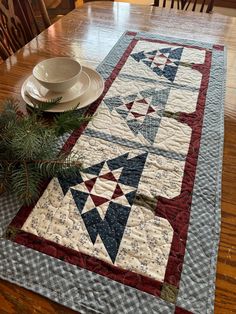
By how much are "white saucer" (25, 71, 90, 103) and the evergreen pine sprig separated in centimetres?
15

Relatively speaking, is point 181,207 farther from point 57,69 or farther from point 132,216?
point 57,69

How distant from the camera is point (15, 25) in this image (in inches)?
47.9

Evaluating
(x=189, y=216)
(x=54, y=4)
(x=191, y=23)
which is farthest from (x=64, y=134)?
(x=54, y=4)

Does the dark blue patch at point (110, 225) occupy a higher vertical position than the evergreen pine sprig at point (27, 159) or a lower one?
lower

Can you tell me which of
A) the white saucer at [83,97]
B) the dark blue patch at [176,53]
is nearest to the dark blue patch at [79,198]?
the white saucer at [83,97]

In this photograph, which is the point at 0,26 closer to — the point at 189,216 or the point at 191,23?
the point at 191,23

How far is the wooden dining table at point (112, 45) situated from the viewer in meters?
0.47

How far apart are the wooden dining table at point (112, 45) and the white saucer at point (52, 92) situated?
0.06 m

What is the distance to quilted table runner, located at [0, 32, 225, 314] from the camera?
47cm

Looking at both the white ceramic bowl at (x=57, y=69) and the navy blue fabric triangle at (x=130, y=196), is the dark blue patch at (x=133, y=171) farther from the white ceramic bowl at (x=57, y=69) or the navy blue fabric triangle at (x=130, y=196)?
the white ceramic bowl at (x=57, y=69)

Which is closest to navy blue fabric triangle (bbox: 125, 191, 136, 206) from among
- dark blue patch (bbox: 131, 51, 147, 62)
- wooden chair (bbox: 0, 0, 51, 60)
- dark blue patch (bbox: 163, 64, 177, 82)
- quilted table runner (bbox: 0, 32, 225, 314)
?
quilted table runner (bbox: 0, 32, 225, 314)

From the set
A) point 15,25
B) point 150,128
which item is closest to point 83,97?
point 150,128

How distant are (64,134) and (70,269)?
37 cm

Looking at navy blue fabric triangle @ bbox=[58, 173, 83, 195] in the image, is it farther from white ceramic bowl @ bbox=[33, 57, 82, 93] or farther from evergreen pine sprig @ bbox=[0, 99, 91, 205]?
white ceramic bowl @ bbox=[33, 57, 82, 93]
